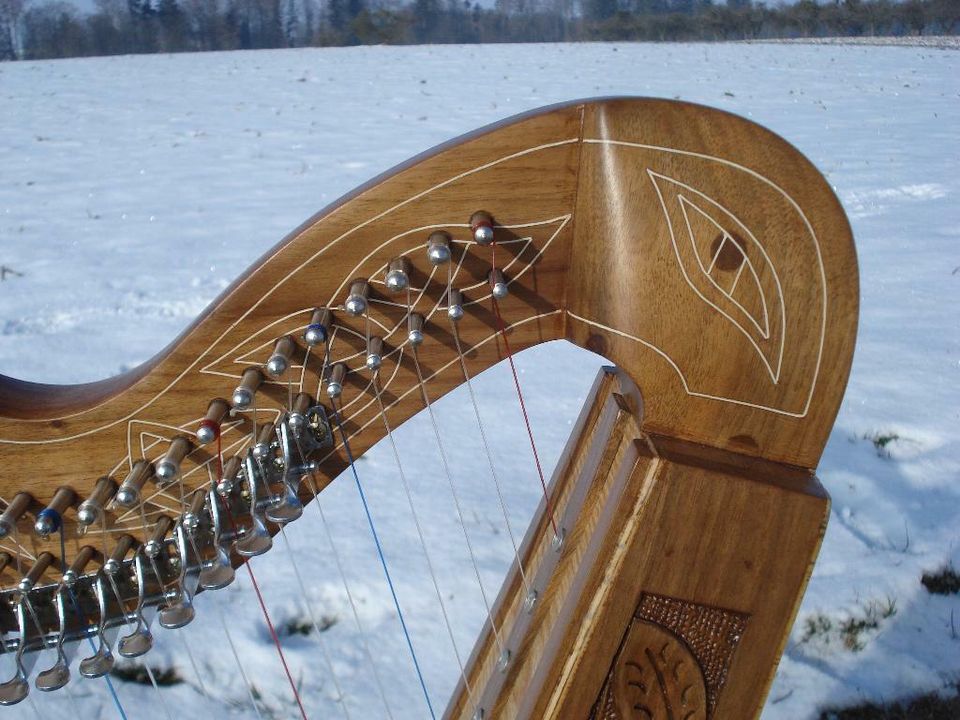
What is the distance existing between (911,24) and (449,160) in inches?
621

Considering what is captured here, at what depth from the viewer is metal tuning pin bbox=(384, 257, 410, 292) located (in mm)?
871

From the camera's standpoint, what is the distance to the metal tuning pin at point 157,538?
→ 0.98m

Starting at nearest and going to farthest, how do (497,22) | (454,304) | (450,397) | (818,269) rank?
(818,269), (454,304), (450,397), (497,22)

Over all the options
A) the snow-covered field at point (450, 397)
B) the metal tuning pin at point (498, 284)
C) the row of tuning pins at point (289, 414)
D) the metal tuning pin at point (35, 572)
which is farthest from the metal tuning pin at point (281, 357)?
the snow-covered field at point (450, 397)

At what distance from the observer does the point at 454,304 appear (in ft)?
2.99

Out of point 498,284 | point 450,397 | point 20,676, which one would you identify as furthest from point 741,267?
point 450,397

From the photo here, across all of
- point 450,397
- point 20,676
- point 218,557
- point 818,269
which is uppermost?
point 818,269

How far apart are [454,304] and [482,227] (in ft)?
0.31

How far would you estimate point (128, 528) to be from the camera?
1.00m

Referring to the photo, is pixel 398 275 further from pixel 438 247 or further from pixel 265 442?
pixel 265 442

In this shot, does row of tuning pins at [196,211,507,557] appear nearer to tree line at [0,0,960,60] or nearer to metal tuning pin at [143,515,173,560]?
metal tuning pin at [143,515,173,560]

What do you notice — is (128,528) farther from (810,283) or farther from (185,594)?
(810,283)

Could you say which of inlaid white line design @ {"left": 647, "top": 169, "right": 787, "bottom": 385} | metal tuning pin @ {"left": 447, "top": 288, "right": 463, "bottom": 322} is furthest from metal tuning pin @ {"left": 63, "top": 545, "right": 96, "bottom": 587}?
inlaid white line design @ {"left": 647, "top": 169, "right": 787, "bottom": 385}

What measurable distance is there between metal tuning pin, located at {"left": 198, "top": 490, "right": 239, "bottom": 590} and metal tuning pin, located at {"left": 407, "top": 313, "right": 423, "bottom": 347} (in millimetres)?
255
